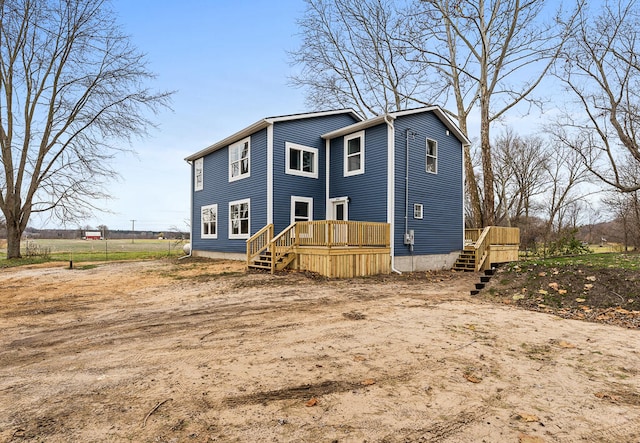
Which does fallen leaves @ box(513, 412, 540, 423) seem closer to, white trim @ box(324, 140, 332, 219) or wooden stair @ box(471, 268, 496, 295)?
wooden stair @ box(471, 268, 496, 295)

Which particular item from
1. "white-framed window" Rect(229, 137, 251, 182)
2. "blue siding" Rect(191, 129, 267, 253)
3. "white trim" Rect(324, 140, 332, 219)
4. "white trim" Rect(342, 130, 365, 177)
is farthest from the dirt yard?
"white-framed window" Rect(229, 137, 251, 182)

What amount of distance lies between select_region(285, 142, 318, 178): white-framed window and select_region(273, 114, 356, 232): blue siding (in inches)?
5.9

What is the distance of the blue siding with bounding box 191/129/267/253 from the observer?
14703 mm

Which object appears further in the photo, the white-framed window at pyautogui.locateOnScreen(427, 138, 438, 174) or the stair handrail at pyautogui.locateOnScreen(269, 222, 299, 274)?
the white-framed window at pyautogui.locateOnScreen(427, 138, 438, 174)

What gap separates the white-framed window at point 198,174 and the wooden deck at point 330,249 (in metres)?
7.80

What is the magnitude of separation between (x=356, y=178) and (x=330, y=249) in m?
4.58

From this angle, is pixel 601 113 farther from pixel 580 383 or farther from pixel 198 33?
pixel 580 383

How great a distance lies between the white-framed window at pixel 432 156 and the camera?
15083mm

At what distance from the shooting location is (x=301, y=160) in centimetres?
1517

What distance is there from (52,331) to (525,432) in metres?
6.05

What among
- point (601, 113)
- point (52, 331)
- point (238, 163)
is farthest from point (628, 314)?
point (601, 113)

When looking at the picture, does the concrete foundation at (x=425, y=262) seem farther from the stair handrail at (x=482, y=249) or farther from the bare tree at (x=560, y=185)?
the bare tree at (x=560, y=185)

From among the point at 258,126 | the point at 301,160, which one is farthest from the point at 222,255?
the point at 258,126

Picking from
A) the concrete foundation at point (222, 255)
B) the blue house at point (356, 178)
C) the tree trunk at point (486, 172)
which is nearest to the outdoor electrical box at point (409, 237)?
the blue house at point (356, 178)
